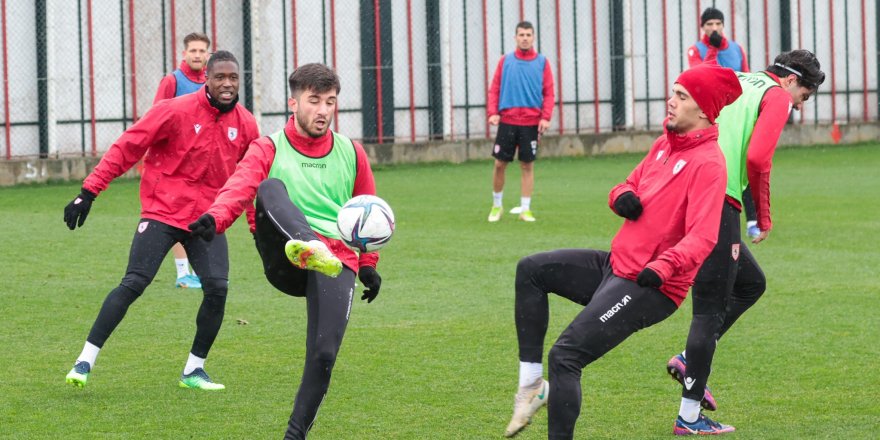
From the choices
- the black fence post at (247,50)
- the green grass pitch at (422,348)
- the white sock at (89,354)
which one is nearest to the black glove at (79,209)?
the white sock at (89,354)

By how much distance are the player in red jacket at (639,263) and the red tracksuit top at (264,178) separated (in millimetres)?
779

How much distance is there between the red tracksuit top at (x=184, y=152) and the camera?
25.5ft

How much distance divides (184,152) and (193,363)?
119 centimetres

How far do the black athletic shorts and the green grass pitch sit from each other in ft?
3.06

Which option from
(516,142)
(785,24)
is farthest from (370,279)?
(785,24)

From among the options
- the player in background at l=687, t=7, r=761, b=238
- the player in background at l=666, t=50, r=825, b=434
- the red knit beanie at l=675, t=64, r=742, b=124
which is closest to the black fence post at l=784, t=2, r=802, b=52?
the player in background at l=687, t=7, r=761, b=238

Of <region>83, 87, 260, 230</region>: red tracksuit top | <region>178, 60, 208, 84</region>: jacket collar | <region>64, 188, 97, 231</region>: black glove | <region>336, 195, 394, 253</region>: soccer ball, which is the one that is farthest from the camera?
<region>178, 60, 208, 84</region>: jacket collar

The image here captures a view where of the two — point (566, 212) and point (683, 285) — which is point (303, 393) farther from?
point (566, 212)

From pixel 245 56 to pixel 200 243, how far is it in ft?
47.4

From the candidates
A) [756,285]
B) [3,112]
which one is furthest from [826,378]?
[3,112]

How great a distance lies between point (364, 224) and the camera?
594 centimetres

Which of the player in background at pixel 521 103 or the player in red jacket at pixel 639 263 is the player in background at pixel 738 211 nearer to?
the player in red jacket at pixel 639 263

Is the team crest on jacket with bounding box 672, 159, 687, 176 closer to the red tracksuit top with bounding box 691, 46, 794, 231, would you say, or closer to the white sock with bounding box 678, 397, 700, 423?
the red tracksuit top with bounding box 691, 46, 794, 231

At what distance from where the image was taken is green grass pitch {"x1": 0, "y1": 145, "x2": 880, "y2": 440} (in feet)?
22.5
